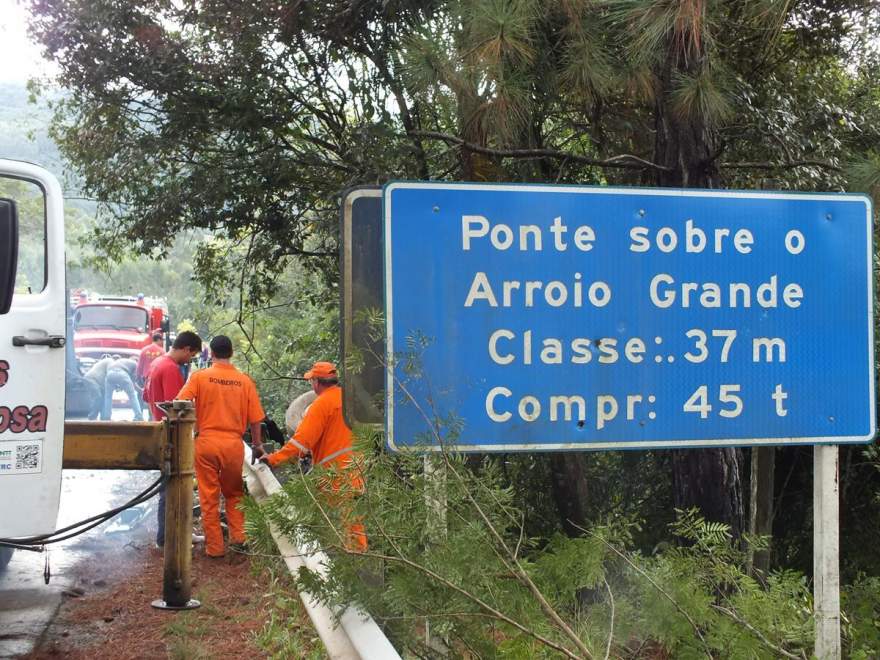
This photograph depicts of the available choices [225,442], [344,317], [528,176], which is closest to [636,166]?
[528,176]

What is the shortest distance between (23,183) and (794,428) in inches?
152

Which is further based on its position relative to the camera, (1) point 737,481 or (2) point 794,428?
(1) point 737,481

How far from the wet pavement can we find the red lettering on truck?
4.51ft

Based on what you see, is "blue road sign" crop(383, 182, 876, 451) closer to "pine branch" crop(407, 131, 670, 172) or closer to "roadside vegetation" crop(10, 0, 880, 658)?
"roadside vegetation" crop(10, 0, 880, 658)

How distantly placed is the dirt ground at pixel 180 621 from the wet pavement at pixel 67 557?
0.38 ft

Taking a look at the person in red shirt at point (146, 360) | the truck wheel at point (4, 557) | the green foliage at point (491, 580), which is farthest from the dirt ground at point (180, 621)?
the person in red shirt at point (146, 360)

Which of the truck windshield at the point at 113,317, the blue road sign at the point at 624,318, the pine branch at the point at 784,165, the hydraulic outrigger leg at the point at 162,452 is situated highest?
the pine branch at the point at 784,165

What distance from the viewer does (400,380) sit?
12.0 feet

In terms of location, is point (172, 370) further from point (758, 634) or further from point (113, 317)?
point (113, 317)

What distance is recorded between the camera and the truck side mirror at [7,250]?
15.4ft

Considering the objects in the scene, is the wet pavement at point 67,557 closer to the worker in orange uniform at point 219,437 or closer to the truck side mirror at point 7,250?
the worker in orange uniform at point 219,437

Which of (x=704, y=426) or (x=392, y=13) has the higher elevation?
(x=392, y=13)

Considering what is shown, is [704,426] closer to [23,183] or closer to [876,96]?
[23,183]

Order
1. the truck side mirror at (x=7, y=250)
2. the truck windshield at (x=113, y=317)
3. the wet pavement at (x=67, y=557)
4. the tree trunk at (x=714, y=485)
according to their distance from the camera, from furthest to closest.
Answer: the truck windshield at (x=113, y=317) → the tree trunk at (x=714, y=485) → the wet pavement at (x=67, y=557) → the truck side mirror at (x=7, y=250)
